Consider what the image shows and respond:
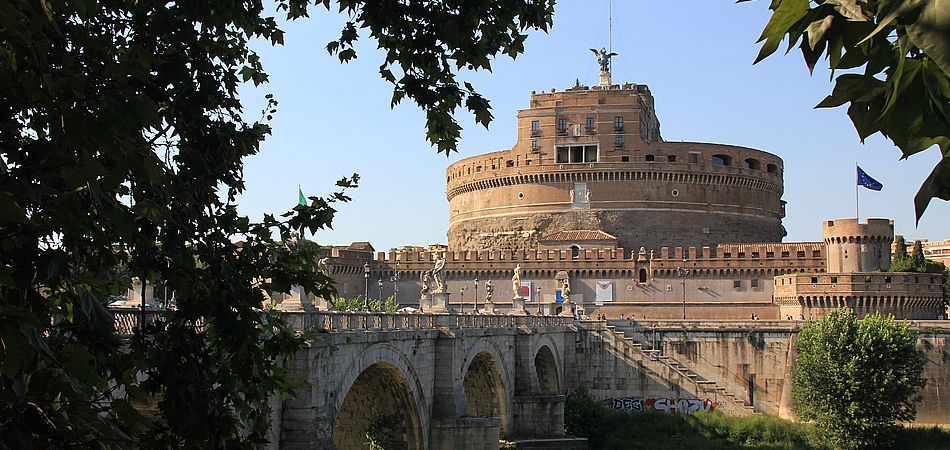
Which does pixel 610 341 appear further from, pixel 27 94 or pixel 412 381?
pixel 27 94

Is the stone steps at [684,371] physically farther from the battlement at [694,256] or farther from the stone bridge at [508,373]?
the battlement at [694,256]

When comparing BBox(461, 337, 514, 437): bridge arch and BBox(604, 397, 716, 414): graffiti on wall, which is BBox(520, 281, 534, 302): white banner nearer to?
BBox(604, 397, 716, 414): graffiti on wall

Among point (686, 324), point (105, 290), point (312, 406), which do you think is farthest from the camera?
point (686, 324)

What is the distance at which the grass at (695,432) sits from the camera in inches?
1394

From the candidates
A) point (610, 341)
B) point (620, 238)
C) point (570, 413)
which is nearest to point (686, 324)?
point (610, 341)

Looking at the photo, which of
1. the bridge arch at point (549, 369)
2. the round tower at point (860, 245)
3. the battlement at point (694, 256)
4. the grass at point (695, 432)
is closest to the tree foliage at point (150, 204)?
the grass at point (695, 432)

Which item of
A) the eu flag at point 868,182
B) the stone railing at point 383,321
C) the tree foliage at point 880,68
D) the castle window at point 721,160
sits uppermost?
the castle window at point 721,160

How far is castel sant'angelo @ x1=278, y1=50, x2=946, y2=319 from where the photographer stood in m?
57.6

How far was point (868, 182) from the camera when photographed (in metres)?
49.9

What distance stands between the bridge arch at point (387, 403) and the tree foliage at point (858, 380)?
57.5ft

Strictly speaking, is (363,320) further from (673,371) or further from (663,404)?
(673,371)

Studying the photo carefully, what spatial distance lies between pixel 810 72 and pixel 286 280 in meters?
4.45

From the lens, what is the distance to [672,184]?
217 feet

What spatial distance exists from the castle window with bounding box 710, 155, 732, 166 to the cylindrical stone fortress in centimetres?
7
